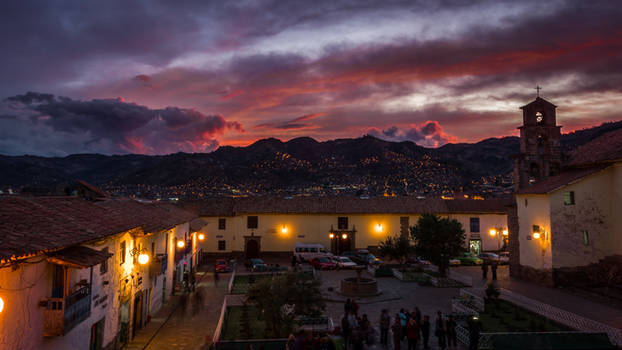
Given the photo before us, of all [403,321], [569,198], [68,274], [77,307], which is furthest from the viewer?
[569,198]

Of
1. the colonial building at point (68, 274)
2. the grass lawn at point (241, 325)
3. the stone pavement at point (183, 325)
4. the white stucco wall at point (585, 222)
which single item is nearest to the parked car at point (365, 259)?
the stone pavement at point (183, 325)

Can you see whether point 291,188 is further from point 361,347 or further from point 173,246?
point 361,347

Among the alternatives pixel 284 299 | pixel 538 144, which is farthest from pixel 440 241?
pixel 284 299

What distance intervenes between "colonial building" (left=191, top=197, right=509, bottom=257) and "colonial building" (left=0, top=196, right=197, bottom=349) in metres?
24.5

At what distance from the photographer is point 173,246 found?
25578 mm

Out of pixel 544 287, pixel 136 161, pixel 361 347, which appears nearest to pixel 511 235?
pixel 544 287

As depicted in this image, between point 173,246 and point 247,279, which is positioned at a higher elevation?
point 173,246

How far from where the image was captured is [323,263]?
3541 cm

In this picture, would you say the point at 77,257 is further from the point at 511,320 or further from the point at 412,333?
the point at 511,320

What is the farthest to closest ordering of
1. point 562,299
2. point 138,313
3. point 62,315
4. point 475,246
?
point 475,246 < point 562,299 < point 138,313 < point 62,315

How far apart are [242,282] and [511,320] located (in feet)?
59.9

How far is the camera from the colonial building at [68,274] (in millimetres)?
8250

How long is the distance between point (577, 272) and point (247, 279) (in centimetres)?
2276

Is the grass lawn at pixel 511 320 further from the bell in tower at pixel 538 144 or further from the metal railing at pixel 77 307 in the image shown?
the metal railing at pixel 77 307
